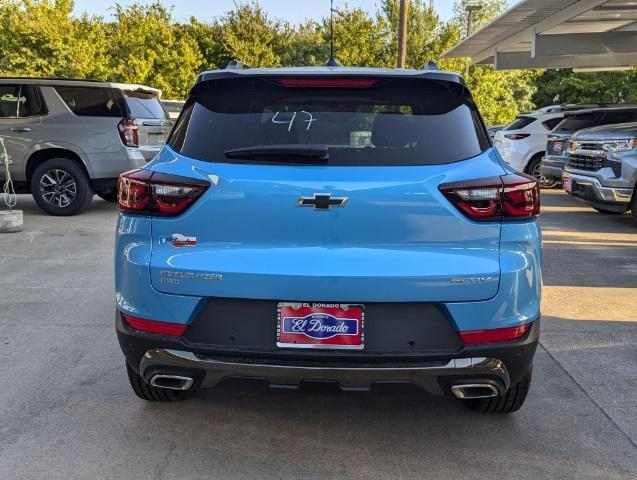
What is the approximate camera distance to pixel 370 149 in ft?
9.66

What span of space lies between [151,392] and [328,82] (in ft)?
6.21

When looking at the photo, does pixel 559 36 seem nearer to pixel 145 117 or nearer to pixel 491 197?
pixel 145 117

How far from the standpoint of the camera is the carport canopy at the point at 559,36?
14703 mm

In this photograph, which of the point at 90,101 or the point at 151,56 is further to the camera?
the point at 151,56

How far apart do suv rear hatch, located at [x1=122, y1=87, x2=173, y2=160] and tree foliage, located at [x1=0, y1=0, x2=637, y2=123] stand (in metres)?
19.9

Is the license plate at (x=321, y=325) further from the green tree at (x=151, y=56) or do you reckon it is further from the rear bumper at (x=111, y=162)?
the green tree at (x=151, y=56)

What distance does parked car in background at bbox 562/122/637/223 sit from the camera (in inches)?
376

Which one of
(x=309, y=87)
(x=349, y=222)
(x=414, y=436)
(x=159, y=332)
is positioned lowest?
(x=414, y=436)

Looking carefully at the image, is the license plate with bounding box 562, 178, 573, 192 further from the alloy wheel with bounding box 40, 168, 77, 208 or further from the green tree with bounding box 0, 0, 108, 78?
the green tree with bounding box 0, 0, 108, 78

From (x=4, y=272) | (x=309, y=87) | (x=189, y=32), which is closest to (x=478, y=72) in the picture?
(x=189, y=32)

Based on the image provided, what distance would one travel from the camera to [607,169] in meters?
9.80

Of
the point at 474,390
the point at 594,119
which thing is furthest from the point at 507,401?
the point at 594,119

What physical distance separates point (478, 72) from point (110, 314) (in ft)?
97.9

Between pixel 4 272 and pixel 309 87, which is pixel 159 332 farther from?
pixel 4 272
